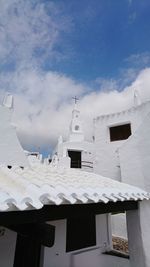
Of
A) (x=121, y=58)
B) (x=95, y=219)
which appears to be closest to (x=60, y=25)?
(x=121, y=58)

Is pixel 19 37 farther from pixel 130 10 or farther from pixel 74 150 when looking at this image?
pixel 74 150

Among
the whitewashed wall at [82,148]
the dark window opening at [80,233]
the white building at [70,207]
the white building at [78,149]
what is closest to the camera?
the white building at [70,207]

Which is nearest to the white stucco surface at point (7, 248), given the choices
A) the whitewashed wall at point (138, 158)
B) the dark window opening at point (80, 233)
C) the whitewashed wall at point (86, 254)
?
the whitewashed wall at point (86, 254)

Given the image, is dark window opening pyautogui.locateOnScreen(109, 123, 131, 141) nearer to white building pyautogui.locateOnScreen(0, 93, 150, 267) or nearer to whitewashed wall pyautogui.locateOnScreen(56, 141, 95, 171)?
white building pyautogui.locateOnScreen(0, 93, 150, 267)

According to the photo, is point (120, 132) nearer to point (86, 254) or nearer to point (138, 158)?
point (138, 158)

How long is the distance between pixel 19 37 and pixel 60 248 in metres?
7.32

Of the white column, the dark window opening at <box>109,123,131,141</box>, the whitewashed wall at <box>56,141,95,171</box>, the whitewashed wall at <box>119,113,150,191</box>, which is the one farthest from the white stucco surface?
the whitewashed wall at <box>56,141,95,171</box>

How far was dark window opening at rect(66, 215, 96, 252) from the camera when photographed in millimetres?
5413

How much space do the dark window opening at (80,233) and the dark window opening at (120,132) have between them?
5867mm

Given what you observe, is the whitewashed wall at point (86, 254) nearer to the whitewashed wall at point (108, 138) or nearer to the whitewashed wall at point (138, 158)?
the whitewashed wall at point (138, 158)

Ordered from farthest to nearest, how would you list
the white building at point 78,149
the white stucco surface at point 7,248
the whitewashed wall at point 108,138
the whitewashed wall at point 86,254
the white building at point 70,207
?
the white building at point 78,149 → the whitewashed wall at point 108,138 → the whitewashed wall at point 86,254 → the white stucco surface at point 7,248 → the white building at point 70,207

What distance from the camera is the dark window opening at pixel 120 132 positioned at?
10884 millimetres

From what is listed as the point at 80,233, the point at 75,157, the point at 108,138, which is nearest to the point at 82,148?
the point at 75,157

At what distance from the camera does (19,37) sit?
20.8 feet
